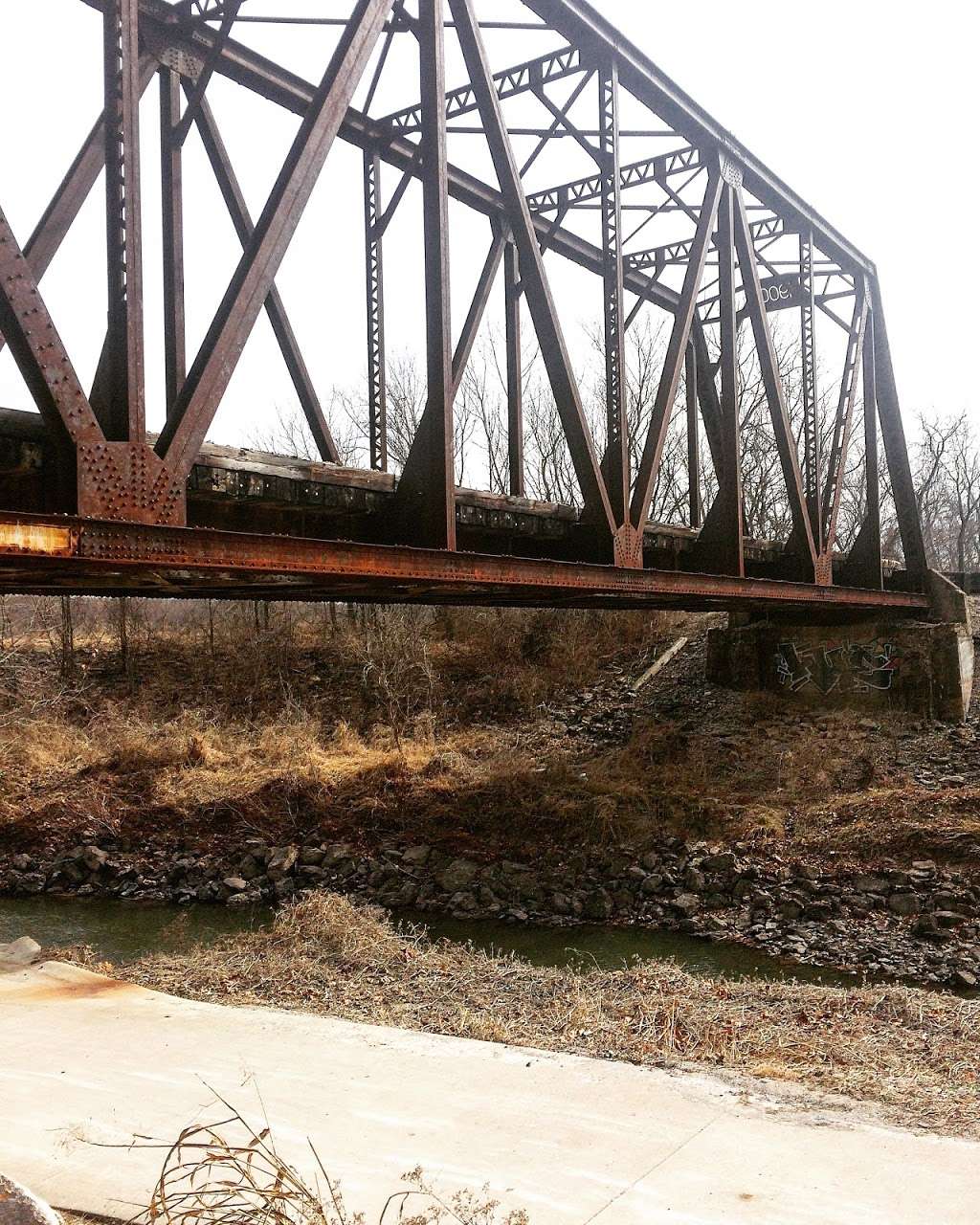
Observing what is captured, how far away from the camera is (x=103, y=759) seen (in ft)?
65.5

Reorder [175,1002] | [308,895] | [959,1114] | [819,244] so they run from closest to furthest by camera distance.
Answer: [959,1114] → [175,1002] → [308,895] → [819,244]

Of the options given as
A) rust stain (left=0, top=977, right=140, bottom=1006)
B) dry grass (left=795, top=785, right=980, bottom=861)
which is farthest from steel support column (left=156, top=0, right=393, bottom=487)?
dry grass (left=795, top=785, right=980, bottom=861)

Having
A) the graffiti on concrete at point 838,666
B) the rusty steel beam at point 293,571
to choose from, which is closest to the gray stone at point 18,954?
the rusty steel beam at point 293,571

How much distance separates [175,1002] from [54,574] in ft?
12.2

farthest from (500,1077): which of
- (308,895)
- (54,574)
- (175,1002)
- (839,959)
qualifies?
(308,895)

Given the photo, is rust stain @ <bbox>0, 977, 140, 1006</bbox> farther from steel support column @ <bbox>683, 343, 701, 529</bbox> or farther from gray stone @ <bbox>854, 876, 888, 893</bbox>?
steel support column @ <bbox>683, 343, 701, 529</bbox>

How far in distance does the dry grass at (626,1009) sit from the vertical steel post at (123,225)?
4936 millimetres

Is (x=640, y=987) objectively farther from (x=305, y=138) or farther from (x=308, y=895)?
(x=305, y=138)

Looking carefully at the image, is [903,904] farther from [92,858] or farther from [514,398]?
[92,858]

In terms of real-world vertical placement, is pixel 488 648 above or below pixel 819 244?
below

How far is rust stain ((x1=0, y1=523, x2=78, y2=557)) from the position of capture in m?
5.01

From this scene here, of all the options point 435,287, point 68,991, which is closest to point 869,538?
point 435,287

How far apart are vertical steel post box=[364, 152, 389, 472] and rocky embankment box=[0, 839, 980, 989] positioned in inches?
255

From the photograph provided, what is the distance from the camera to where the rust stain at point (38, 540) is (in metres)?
5.01
